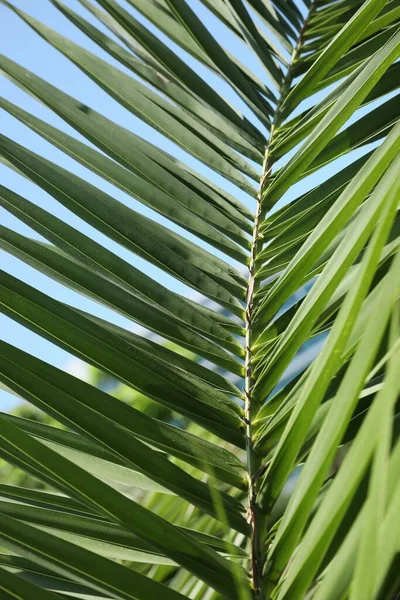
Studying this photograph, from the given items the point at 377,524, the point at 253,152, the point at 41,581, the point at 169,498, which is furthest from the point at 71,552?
the point at 169,498

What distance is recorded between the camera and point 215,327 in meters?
0.68

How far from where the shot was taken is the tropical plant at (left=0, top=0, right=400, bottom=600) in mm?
306

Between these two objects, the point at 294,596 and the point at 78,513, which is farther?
the point at 78,513

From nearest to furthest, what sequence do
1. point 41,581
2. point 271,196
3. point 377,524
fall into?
point 377,524 → point 41,581 → point 271,196

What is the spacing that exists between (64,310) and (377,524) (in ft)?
1.18

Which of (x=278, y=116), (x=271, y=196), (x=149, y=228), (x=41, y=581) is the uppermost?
(x=278, y=116)

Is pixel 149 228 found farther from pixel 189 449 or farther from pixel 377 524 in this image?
pixel 377 524

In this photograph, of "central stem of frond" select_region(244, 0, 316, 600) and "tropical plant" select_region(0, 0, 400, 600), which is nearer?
"tropical plant" select_region(0, 0, 400, 600)

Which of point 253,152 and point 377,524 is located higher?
point 253,152

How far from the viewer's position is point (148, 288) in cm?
64

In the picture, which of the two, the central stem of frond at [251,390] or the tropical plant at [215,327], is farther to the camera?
the central stem of frond at [251,390]

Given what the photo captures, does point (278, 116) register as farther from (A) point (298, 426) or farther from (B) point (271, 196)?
(A) point (298, 426)

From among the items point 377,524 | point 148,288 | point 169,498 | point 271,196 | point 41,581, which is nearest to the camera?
point 377,524

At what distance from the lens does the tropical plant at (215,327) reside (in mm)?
306
